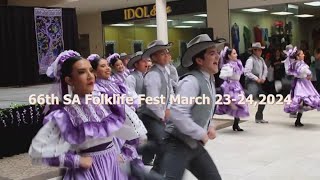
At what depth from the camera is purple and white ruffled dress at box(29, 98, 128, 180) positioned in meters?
2.62

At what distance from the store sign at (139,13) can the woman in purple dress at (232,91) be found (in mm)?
9737

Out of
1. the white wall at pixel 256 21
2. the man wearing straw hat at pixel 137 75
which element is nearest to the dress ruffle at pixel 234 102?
the man wearing straw hat at pixel 137 75

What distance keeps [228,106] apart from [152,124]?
11.6 ft

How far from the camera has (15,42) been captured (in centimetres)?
1180

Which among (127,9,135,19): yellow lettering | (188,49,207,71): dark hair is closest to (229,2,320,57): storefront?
(127,9,135,19): yellow lettering

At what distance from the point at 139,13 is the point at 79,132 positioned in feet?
53.2

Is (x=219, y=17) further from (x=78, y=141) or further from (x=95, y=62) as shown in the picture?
(x=78, y=141)

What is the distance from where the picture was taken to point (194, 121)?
3.33 m

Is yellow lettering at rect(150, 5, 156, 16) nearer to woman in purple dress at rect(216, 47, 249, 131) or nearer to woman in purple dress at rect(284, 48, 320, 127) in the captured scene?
woman in purple dress at rect(216, 47, 249, 131)

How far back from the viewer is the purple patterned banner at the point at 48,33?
11.5m

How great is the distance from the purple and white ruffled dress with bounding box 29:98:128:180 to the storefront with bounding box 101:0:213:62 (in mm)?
12177

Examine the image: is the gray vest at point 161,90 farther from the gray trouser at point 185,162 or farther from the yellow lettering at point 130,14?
the yellow lettering at point 130,14

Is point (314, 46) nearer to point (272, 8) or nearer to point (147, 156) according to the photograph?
point (272, 8)

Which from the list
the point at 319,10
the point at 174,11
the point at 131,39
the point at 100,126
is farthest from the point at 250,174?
the point at 131,39
